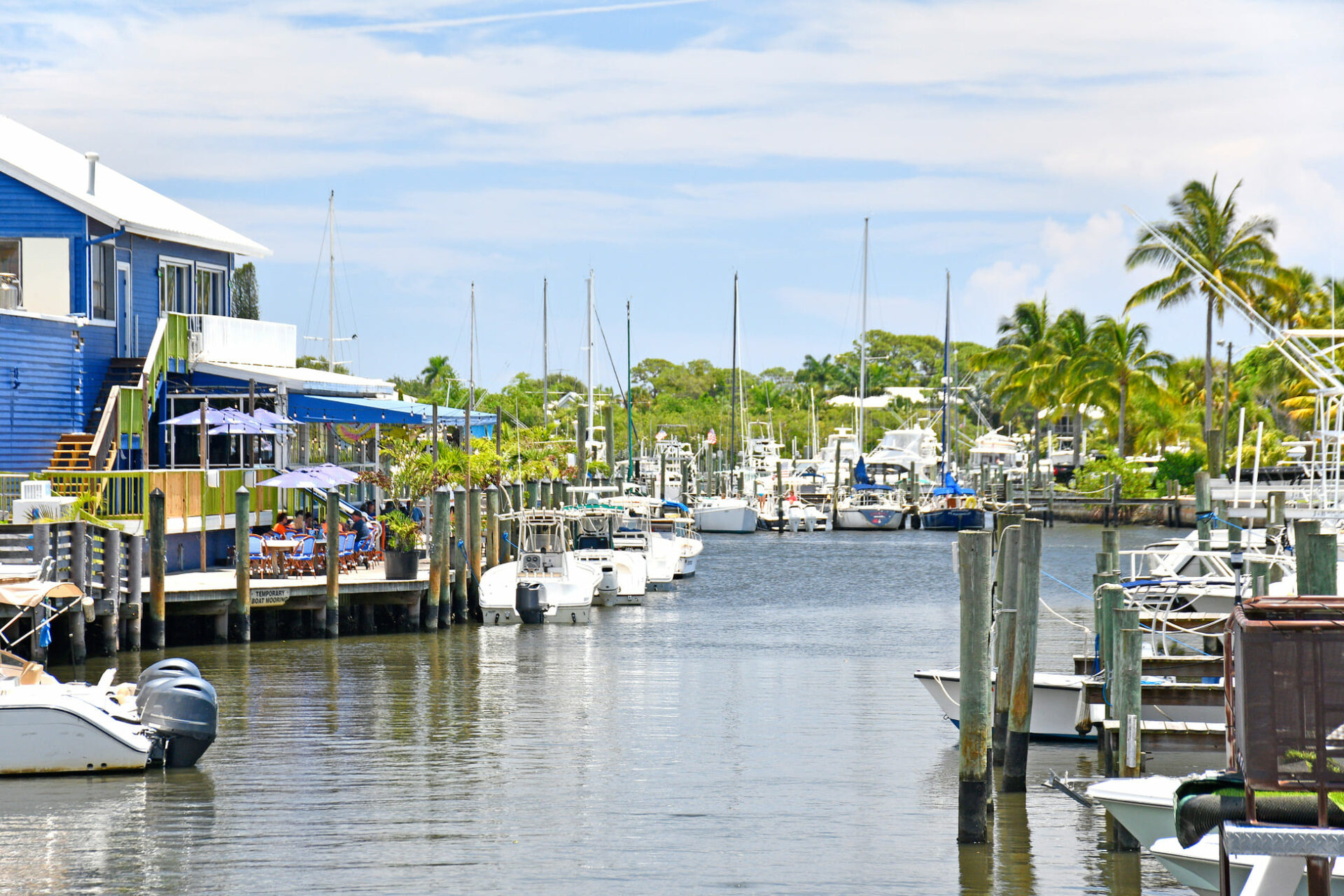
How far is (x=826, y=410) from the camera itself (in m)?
128

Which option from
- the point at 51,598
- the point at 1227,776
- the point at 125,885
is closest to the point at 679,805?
the point at 125,885

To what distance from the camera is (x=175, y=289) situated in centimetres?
3659

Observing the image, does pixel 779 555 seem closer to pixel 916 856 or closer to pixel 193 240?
pixel 193 240

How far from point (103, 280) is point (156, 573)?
10.3 m

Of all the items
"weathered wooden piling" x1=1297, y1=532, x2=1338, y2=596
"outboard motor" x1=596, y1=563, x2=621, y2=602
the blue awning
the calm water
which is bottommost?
the calm water

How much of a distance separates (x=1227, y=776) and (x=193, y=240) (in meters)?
31.4

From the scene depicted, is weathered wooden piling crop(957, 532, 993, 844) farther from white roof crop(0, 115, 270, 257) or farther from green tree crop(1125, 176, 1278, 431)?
green tree crop(1125, 176, 1278, 431)

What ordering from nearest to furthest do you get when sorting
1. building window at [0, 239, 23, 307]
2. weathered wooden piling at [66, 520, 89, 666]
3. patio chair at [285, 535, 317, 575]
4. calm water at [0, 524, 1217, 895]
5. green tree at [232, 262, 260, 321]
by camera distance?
calm water at [0, 524, 1217, 895] → weathered wooden piling at [66, 520, 89, 666] → patio chair at [285, 535, 317, 575] → building window at [0, 239, 23, 307] → green tree at [232, 262, 260, 321]

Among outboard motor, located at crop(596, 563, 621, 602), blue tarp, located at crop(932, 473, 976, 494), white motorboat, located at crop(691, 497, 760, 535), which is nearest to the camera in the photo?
outboard motor, located at crop(596, 563, 621, 602)

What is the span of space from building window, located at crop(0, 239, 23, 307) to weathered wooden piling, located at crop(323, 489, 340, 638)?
8.52 m

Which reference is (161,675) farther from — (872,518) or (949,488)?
(949,488)

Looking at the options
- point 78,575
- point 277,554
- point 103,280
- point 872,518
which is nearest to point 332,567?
point 277,554

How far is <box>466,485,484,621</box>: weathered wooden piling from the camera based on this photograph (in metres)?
34.3

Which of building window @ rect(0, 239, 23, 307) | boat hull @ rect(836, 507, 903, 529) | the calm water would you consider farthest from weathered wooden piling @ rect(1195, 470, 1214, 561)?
boat hull @ rect(836, 507, 903, 529)
